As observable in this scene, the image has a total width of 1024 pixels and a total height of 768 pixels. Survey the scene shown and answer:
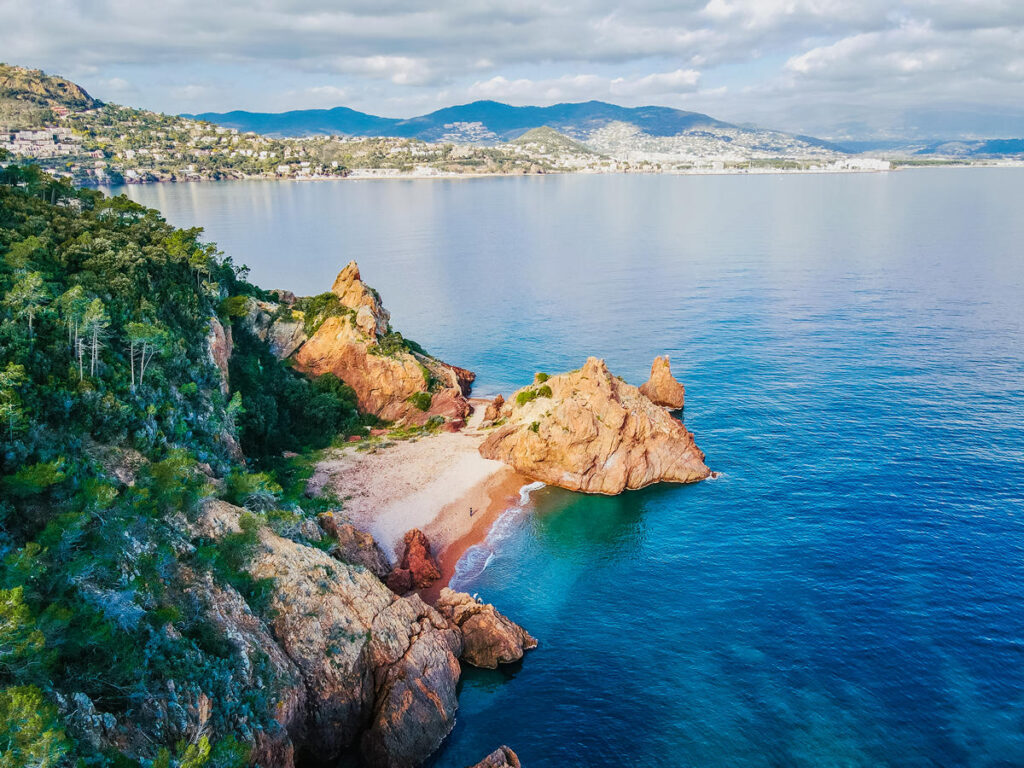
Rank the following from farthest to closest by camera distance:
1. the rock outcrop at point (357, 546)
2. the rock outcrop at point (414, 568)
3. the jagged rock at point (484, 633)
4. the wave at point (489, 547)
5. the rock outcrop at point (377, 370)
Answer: the rock outcrop at point (377, 370) < the wave at point (489, 547) < the rock outcrop at point (414, 568) < the rock outcrop at point (357, 546) < the jagged rock at point (484, 633)

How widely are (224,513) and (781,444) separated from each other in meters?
43.2

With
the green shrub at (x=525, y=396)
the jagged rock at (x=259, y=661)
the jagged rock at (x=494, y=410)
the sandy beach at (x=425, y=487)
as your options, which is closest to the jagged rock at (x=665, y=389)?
the green shrub at (x=525, y=396)

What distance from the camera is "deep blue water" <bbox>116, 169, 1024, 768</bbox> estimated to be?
3005cm

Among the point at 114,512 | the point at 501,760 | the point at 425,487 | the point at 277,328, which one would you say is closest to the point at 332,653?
the point at 501,760

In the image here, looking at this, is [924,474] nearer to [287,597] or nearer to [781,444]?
[781,444]

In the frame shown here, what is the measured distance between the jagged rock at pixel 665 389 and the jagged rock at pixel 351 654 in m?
37.4

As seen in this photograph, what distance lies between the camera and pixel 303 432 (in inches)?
2263

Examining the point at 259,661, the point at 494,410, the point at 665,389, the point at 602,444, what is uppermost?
the point at 665,389

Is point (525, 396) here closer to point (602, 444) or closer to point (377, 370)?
point (602, 444)

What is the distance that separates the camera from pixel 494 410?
206 ft

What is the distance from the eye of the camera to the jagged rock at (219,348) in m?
46.1

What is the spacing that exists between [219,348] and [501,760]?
3431 centimetres

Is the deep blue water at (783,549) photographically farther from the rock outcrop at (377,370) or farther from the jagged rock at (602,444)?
the rock outcrop at (377,370)

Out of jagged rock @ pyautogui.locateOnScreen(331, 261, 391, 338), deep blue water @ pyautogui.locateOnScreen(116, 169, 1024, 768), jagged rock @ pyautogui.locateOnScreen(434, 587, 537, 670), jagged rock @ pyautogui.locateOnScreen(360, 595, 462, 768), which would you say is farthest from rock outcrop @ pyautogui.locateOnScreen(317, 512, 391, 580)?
jagged rock @ pyautogui.locateOnScreen(331, 261, 391, 338)
